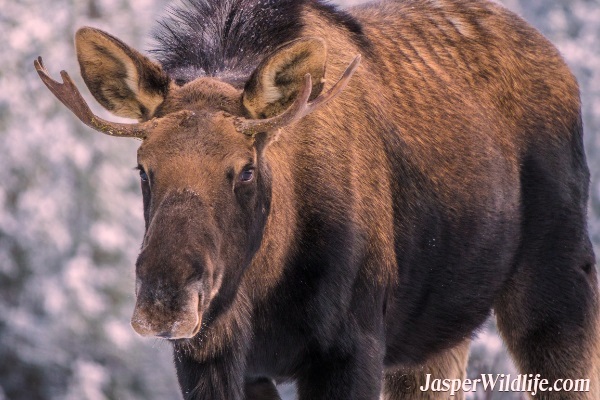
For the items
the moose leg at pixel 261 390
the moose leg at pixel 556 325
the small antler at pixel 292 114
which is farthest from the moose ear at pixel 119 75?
the moose leg at pixel 556 325

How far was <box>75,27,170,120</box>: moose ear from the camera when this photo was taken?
5.27 metres

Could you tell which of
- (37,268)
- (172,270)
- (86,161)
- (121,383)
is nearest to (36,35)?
(86,161)

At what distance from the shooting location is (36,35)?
12.6 m

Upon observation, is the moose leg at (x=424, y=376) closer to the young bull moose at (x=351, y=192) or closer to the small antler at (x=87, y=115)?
the young bull moose at (x=351, y=192)

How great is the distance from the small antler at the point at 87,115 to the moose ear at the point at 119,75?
20cm

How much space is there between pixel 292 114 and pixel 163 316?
1026 millimetres

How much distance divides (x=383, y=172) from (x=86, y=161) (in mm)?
6682

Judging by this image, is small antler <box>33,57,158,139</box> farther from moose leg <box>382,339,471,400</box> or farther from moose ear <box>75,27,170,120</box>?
moose leg <box>382,339,471,400</box>

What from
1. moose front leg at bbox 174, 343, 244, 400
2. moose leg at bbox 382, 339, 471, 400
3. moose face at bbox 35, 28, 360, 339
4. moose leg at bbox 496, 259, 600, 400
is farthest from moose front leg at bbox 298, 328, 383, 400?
moose leg at bbox 382, 339, 471, 400

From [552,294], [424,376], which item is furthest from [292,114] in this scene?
[424,376]

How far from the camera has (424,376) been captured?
725cm

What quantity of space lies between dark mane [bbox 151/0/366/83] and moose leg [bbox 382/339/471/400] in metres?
2.25

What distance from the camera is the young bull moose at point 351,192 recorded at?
16.4 ft

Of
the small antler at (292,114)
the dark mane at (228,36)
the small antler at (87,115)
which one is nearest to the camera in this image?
the small antler at (292,114)
